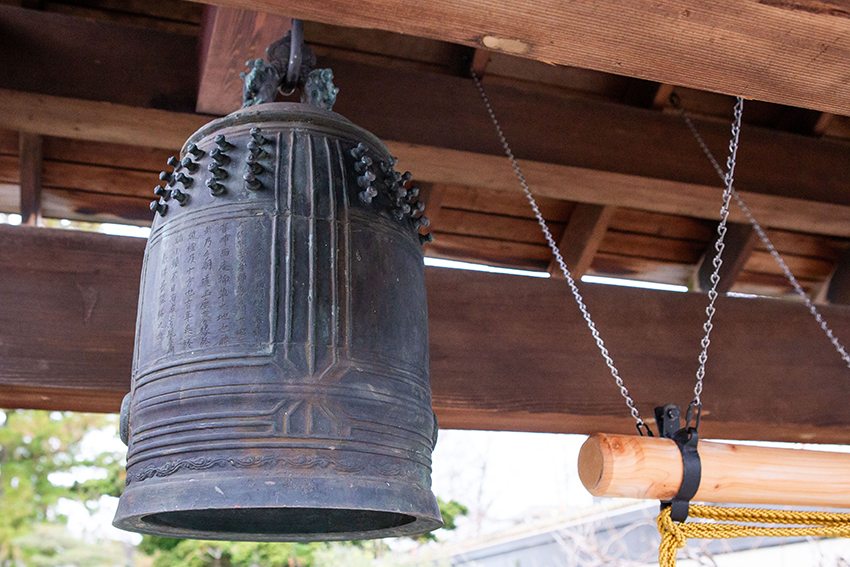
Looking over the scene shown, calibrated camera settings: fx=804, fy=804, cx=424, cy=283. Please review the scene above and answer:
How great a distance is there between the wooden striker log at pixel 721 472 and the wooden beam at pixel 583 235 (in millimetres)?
1364

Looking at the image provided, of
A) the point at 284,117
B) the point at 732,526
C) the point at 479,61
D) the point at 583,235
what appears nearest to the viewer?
the point at 732,526

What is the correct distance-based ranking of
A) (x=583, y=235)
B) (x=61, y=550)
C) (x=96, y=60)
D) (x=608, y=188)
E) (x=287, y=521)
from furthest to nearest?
(x=61, y=550), (x=583, y=235), (x=608, y=188), (x=96, y=60), (x=287, y=521)

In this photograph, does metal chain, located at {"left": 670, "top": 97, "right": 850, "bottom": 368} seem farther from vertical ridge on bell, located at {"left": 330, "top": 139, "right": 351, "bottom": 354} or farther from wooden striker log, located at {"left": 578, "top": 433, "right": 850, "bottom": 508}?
vertical ridge on bell, located at {"left": 330, "top": 139, "right": 351, "bottom": 354}

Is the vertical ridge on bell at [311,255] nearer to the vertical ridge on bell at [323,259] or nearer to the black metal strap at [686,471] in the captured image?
the vertical ridge on bell at [323,259]

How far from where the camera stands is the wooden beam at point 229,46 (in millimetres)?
1685

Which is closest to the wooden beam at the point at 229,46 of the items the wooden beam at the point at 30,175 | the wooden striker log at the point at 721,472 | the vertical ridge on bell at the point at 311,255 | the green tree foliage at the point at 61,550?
the vertical ridge on bell at the point at 311,255

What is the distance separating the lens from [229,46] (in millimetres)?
1767

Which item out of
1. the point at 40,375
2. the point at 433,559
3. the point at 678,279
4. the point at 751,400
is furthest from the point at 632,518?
the point at 40,375

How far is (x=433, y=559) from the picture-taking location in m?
6.57

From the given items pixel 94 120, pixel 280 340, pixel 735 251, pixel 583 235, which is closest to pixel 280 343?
pixel 280 340

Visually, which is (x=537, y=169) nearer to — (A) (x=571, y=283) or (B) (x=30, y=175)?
(A) (x=571, y=283)

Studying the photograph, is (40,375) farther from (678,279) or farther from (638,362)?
(678,279)

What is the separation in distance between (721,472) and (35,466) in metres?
8.32

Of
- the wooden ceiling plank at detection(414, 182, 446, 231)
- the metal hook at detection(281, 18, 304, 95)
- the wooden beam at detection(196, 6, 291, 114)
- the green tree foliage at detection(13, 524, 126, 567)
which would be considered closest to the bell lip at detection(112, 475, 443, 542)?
the metal hook at detection(281, 18, 304, 95)
